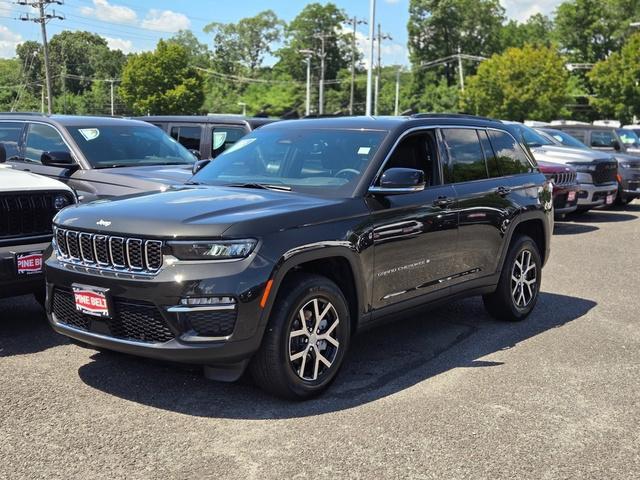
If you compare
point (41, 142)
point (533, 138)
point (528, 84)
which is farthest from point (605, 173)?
point (528, 84)

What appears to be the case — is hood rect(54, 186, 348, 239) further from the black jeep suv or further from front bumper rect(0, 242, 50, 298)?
front bumper rect(0, 242, 50, 298)

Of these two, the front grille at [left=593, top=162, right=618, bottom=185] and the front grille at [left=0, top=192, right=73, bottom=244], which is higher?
the front grille at [left=0, top=192, right=73, bottom=244]

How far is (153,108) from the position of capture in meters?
74.4

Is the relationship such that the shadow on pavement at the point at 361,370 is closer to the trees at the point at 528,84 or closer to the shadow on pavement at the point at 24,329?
the shadow on pavement at the point at 24,329

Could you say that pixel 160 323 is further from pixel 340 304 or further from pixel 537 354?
pixel 537 354

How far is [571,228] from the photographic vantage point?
13828mm

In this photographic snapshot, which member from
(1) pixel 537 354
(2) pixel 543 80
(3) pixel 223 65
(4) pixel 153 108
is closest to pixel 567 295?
(1) pixel 537 354

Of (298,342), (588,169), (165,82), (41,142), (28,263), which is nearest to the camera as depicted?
(298,342)

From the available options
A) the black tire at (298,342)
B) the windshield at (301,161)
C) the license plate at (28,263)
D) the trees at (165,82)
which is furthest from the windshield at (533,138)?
the trees at (165,82)

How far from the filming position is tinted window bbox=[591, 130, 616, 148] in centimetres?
1930

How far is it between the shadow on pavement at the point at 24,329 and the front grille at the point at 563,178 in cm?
971

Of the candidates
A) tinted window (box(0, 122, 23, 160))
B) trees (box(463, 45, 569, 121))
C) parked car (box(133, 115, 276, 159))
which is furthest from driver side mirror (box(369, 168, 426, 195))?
trees (box(463, 45, 569, 121))

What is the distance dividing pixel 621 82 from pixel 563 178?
133ft

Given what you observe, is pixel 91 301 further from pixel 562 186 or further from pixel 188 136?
pixel 562 186
